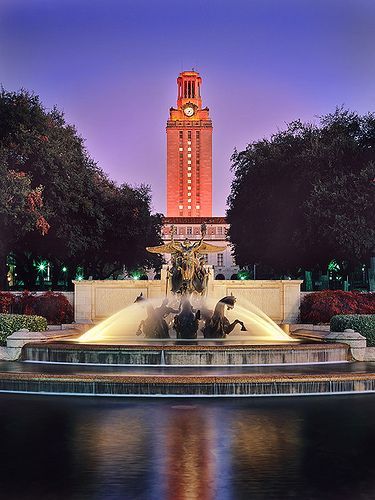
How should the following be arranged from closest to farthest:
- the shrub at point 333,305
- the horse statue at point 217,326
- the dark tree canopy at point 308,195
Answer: the horse statue at point 217,326 → the shrub at point 333,305 → the dark tree canopy at point 308,195

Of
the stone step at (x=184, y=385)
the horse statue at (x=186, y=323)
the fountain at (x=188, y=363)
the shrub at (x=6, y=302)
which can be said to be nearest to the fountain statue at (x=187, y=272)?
the fountain at (x=188, y=363)

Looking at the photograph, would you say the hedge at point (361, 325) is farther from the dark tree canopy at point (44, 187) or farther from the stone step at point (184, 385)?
the dark tree canopy at point (44, 187)

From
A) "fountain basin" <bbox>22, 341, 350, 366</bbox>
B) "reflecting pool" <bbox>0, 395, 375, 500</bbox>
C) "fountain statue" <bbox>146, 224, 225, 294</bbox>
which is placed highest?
"fountain statue" <bbox>146, 224, 225, 294</bbox>

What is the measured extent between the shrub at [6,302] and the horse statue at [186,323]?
484 inches

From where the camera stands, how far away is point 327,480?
10.4 meters

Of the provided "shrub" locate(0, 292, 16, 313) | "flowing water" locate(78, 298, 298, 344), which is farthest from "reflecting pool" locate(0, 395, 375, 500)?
"shrub" locate(0, 292, 16, 313)

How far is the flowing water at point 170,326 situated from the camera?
29.5m

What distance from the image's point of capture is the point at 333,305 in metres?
37.5

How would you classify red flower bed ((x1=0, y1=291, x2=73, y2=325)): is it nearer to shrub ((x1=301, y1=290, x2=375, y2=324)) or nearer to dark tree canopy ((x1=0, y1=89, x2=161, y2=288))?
dark tree canopy ((x1=0, y1=89, x2=161, y2=288))

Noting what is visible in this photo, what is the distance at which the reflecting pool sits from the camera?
10.1m

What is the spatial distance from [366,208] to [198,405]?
34645 mm

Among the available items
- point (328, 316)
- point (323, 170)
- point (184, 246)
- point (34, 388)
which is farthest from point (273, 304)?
point (34, 388)

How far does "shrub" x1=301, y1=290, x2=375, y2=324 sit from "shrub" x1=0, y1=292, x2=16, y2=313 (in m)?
12.7

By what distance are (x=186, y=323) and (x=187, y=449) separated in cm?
1547
